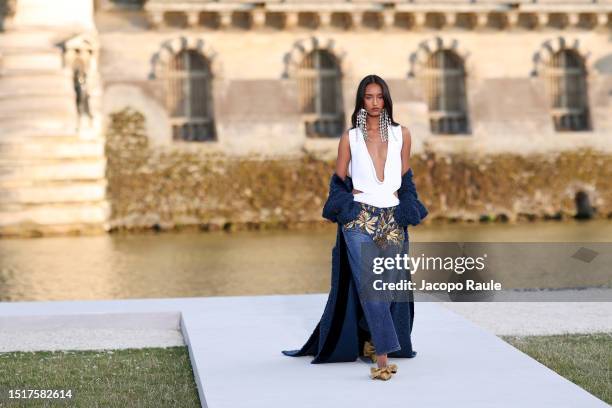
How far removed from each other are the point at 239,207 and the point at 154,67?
333cm

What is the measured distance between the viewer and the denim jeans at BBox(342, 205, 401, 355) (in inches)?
321

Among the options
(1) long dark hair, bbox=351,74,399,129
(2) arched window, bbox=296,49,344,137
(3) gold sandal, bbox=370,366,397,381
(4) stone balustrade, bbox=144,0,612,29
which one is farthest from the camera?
(2) arched window, bbox=296,49,344,137

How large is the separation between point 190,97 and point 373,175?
1814 cm

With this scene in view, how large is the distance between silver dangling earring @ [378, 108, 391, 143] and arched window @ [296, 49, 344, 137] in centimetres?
1849

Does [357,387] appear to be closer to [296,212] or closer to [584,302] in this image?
[584,302]

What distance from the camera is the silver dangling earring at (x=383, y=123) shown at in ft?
27.8

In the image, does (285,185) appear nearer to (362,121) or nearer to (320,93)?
(320,93)

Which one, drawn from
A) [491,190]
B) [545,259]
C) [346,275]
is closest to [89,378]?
[346,275]

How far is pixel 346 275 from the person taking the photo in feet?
28.1

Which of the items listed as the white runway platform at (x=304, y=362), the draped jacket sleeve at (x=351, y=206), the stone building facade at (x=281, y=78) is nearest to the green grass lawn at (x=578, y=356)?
the white runway platform at (x=304, y=362)

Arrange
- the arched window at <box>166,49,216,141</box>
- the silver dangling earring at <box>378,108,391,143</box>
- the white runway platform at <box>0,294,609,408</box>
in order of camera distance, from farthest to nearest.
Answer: the arched window at <box>166,49,216,141</box>, the silver dangling earring at <box>378,108,391,143</box>, the white runway platform at <box>0,294,609,408</box>

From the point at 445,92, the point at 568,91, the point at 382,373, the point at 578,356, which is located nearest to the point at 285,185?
the point at 445,92

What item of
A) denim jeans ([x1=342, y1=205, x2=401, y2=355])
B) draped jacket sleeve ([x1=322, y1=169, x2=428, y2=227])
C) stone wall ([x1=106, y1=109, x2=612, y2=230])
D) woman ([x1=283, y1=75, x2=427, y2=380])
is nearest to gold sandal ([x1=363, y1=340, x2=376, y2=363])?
woman ([x1=283, y1=75, x2=427, y2=380])

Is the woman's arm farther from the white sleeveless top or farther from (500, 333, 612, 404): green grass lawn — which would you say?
(500, 333, 612, 404): green grass lawn
